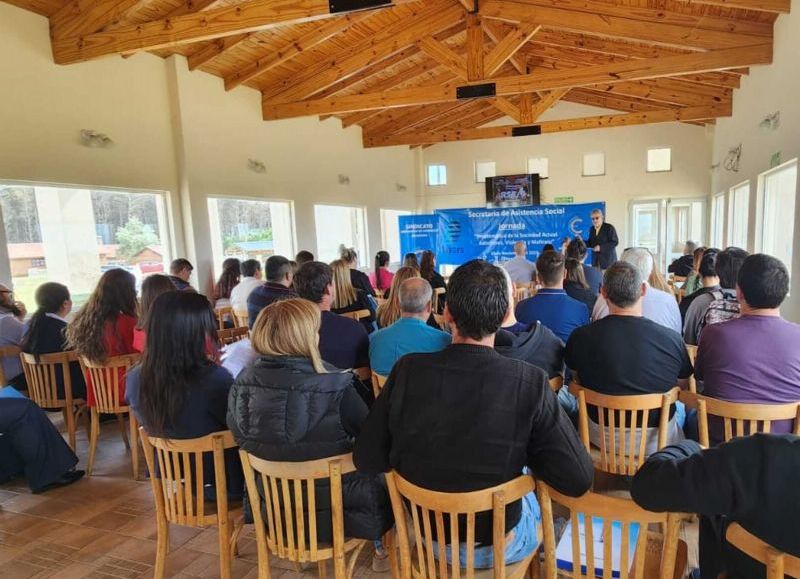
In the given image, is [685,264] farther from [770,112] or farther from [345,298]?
[345,298]

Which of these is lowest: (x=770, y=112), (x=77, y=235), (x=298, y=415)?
(x=298, y=415)

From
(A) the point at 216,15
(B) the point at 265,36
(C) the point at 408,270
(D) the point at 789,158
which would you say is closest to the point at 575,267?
(C) the point at 408,270

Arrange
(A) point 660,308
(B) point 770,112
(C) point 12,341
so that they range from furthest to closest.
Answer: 1. (B) point 770,112
2. (C) point 12,341
3. (A) point 660,308

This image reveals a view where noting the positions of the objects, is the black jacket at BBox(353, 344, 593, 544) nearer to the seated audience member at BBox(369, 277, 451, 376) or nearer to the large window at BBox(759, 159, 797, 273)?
the seated audience member at BBox(369, 277, 451, 376)

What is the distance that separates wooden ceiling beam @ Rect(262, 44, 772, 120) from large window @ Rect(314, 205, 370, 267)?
193 cm

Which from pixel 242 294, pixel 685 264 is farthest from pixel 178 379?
pixel 685 264

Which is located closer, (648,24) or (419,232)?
(648,24)

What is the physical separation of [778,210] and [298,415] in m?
5.85

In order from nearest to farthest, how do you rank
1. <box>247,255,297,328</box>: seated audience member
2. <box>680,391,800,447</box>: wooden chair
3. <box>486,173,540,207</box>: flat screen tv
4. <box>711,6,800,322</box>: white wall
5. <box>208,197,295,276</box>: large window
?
1. <box>680,391,800,447</box>: wooden chair
2. <box>247,255,297,328</box>: seated audience member
3. <box>711,6,800,322</box>: white wall
4. <box>208,197,295,276</box>: large window
5. <box>486,173,540,207</box>: flat screen tv

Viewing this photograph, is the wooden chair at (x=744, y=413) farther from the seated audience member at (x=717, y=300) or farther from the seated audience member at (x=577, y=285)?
the seated audience member at (x=577, y=285)

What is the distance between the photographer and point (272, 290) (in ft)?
12.2

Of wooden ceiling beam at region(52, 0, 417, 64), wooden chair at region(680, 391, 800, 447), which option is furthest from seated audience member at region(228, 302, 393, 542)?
wooden ceiling beam at region(52, 0, 417, 64)

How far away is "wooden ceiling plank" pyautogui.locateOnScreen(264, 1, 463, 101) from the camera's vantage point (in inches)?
253

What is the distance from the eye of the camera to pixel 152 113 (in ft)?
18.4
